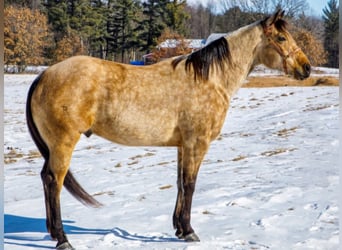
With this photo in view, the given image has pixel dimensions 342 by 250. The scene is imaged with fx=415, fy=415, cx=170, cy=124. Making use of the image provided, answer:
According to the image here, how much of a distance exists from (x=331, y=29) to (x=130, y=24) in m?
1.68

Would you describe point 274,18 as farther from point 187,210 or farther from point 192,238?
point 192,238

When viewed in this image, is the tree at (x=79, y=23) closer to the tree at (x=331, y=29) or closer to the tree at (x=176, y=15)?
the tree at (x=176, y=15)

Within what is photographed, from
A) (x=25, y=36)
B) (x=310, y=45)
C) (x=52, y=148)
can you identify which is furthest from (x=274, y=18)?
(x=25, y=36)

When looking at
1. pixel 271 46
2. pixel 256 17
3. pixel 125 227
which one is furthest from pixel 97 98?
pixel 256 17

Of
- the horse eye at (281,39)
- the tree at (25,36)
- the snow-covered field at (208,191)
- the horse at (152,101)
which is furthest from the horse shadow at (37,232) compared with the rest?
the tree at (25,36)

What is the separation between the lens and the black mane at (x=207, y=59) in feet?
7.84

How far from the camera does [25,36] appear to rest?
3568 mm

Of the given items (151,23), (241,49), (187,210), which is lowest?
(187,210)

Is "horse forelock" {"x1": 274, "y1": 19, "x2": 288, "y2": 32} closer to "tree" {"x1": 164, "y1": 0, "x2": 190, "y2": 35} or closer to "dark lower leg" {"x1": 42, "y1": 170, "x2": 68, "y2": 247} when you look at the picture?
"tree" {"x1": 164, "y1": 0, "x2": 190, "y2": 35}

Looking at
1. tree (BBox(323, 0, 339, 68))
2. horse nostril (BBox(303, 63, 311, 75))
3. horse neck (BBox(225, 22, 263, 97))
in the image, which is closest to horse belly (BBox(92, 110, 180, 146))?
horse neck (BBox(225, 22, 263, 97))

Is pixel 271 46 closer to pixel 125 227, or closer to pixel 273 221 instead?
pixel 273 221

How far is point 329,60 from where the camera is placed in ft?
11.9

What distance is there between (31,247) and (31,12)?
1980 millimetres

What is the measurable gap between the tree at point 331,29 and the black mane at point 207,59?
1.22m
